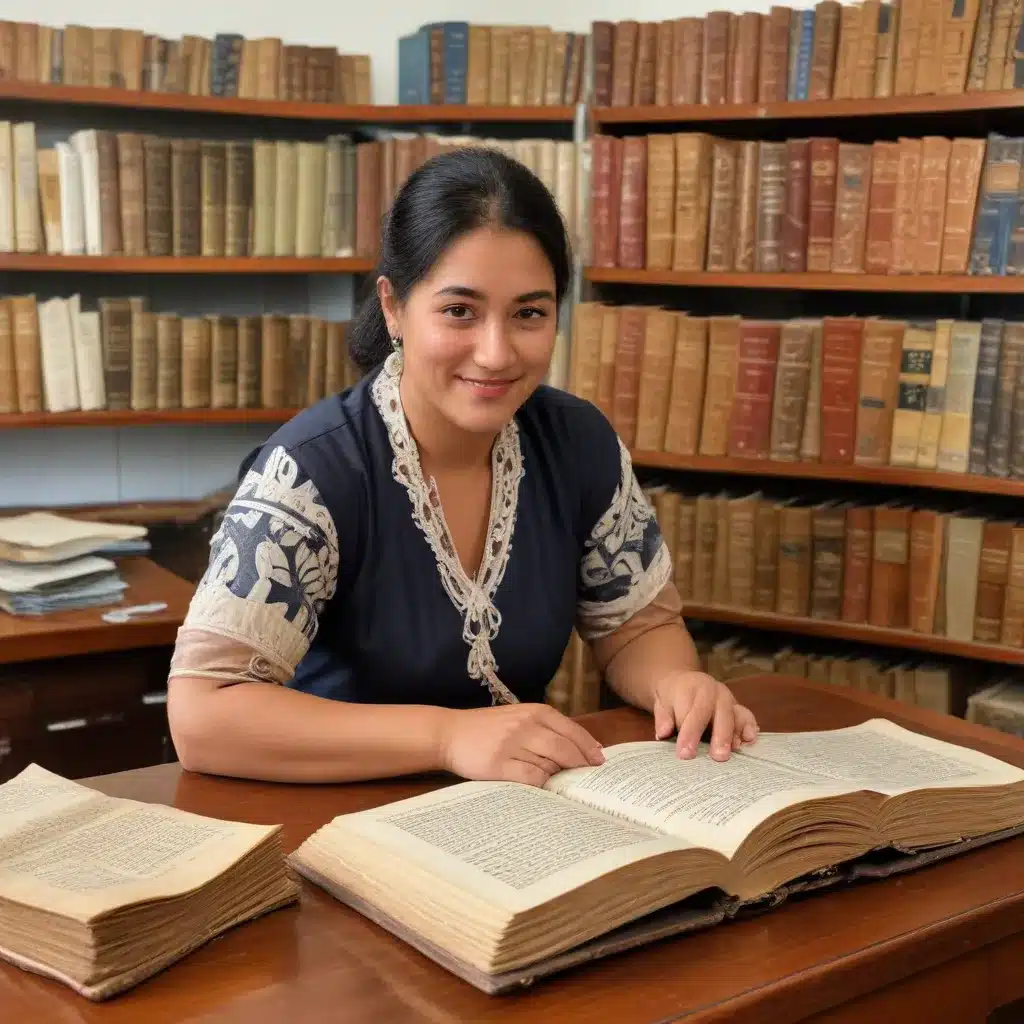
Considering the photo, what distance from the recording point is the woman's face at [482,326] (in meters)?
1.51

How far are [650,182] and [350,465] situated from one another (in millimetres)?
1568

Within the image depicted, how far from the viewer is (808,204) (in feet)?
8.95

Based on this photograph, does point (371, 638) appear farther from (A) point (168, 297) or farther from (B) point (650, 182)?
(A) point (168, 297)

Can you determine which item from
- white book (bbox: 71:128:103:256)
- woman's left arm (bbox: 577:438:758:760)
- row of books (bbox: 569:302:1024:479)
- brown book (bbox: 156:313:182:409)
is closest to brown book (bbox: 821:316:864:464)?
row of books (bbox: 569:302:1024:479)

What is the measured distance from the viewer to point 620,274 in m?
2.94

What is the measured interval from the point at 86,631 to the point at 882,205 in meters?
1.71

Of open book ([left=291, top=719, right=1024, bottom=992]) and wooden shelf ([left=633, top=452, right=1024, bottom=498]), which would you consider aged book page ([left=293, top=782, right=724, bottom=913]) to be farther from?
wooden shelf ([left=633, top=452, right=1024, bottom=498])

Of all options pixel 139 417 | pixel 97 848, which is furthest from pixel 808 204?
pixel 97 848

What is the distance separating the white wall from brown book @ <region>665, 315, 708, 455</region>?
2.78 feet

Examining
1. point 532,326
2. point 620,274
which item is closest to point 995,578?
point 620,274

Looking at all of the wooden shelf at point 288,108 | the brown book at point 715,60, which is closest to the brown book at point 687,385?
the brown book at point 715,60

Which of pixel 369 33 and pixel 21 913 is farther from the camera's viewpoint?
pixel 369 33

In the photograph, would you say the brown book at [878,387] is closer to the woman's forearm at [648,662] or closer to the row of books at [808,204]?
the row of books at [808,204]

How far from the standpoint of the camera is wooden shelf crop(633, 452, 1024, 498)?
102 inches
